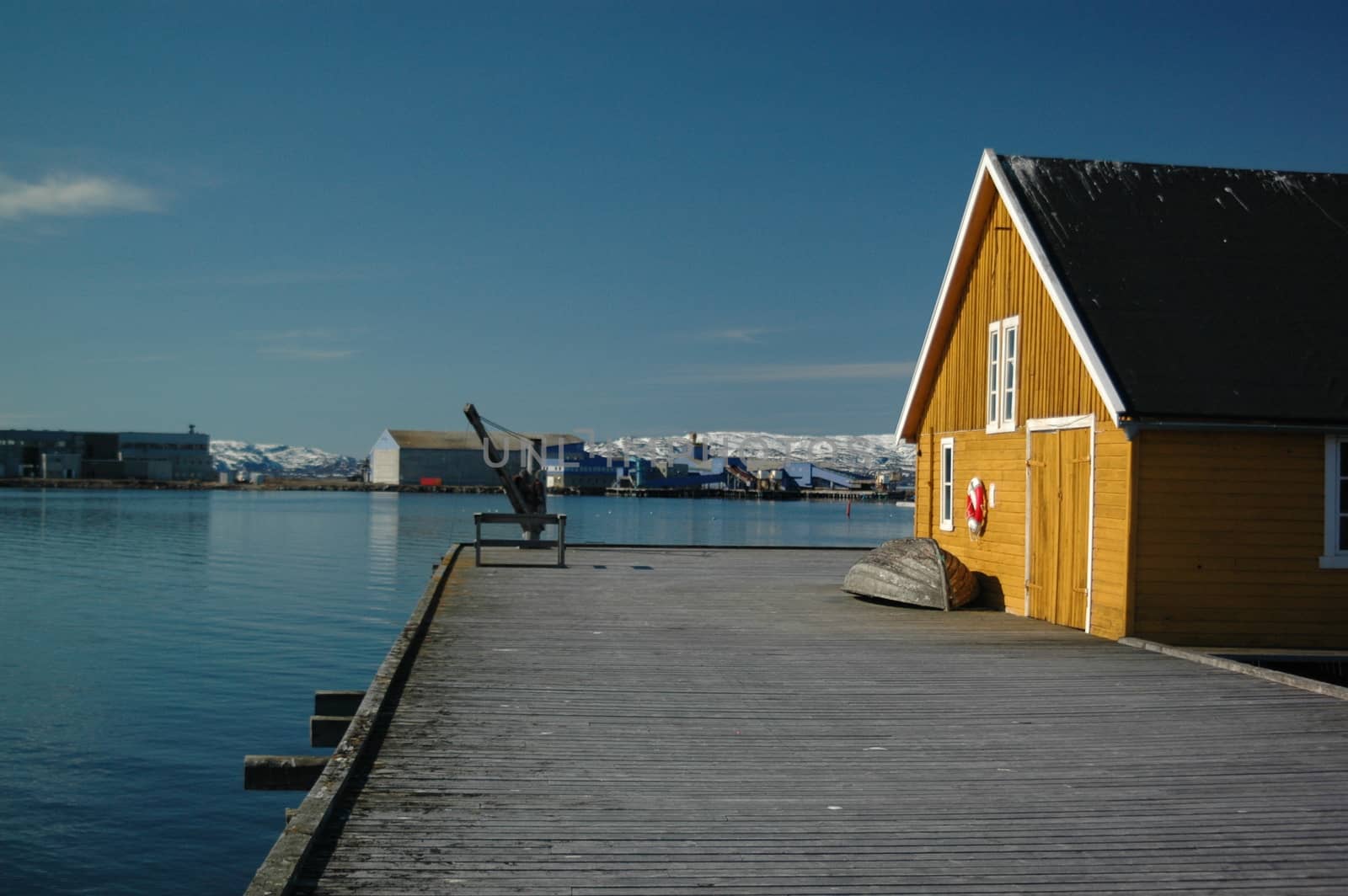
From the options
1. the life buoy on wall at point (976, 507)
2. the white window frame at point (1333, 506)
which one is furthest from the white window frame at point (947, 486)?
the white window frame at point (1333, 506)

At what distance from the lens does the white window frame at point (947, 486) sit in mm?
21547

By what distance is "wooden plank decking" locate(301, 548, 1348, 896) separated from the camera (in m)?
6.60

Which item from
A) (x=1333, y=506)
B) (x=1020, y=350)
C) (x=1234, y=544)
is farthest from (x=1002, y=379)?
(x=1333, y=506)

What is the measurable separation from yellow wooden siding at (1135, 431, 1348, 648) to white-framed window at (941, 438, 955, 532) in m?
6.60

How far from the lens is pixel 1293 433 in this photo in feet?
49.7

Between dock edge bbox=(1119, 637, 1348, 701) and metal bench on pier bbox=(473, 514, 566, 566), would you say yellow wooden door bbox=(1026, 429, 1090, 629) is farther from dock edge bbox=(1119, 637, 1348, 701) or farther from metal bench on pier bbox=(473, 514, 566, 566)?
metal bench on pier bbox=(473, 514, 566, 566)

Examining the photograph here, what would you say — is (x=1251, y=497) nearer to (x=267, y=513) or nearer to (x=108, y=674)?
(x=108, y=674)

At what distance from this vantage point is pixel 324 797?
748 cm

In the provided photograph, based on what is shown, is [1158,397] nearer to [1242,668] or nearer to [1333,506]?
[1333,506]

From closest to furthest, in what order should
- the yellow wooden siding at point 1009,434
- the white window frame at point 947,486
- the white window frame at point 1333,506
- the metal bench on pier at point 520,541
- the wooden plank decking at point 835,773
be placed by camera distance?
the wooden plank decking at point 835,773 → the white window frame at point 1333,506 → the yellow wooden siding at point 1009,434 → the white window frame at point 947,486 → the metal bench on pier at point 520,541

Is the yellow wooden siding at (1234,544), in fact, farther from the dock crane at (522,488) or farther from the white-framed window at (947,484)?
the dock crane at (522,488)

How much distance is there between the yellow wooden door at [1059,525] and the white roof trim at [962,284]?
1158 mm

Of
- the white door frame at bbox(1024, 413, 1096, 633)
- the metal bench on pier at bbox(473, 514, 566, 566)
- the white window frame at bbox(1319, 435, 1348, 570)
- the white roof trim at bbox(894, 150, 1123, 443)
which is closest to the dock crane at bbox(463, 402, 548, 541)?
the metal bench on pier at bbox(473, 514, 566, 566)

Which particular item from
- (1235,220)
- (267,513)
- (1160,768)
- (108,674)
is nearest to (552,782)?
(1160,768)
